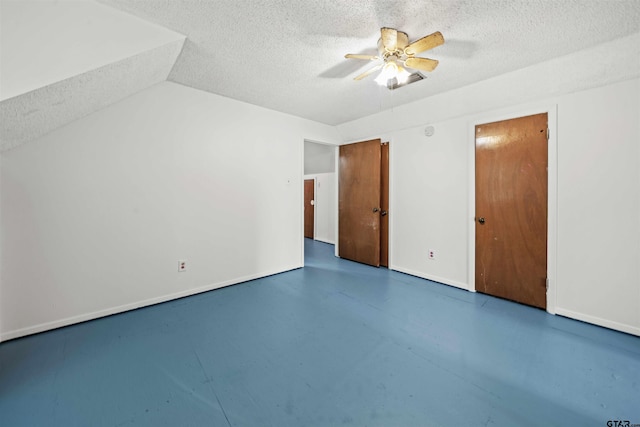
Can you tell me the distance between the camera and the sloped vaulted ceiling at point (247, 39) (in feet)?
4.47

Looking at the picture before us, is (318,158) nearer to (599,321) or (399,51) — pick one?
(399,51)

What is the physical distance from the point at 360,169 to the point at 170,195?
9.24ft

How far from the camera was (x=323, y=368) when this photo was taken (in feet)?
5.31

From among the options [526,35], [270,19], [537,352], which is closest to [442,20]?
A: [526,35]

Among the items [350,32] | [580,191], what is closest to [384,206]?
[580,191]

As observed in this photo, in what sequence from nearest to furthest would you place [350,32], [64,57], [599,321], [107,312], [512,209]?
[64,57], [350,32], [599,321], [107,312], [512,209]

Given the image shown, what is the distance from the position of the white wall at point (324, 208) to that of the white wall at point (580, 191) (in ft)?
9.71

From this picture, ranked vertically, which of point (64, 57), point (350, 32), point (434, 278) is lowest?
point (434, 278)

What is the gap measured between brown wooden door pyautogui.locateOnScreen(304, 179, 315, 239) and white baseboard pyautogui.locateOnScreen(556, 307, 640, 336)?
497cm

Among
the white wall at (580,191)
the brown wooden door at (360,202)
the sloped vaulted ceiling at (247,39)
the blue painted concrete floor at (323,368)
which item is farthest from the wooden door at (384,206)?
the sloped vaulted ceiling at (247,39)

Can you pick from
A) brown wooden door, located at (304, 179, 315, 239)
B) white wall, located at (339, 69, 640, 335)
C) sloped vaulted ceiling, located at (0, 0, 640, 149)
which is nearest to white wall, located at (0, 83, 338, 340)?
sloped vaulted ceiling, located at (0, 0, 640, 149)

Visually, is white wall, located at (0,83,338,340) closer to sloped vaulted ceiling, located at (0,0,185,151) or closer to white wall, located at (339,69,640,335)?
sloped vaulted ceiling, located at (0,0,185,151)

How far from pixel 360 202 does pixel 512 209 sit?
2071 millimetres

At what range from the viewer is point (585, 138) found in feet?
7.24
